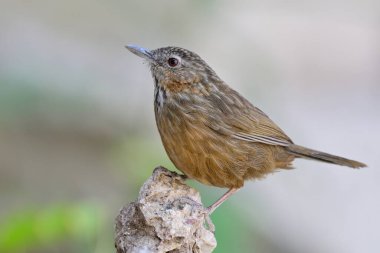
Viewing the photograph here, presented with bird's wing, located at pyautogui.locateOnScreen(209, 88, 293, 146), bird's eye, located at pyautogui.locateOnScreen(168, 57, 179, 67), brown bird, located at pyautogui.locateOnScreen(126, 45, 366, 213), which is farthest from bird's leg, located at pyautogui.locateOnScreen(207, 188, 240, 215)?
bird's eye, located at pyautogui.locateOnScreen(168, 57, 179, 67)

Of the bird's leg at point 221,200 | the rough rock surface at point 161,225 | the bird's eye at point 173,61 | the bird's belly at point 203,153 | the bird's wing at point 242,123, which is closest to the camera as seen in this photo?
the rough rock surface at point 161,225

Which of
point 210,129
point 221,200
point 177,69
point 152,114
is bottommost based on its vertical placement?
point 221,200

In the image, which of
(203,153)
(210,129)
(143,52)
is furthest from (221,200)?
(143,52)

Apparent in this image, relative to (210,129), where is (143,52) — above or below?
above

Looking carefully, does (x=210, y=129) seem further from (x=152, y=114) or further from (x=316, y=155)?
(x=152, y=114)

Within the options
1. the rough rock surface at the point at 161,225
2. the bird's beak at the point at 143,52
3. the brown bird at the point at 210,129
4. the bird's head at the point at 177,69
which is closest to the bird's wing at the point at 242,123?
the brown bird at the point at 210,129

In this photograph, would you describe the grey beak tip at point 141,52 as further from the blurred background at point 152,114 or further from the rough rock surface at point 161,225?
the rough rock surface at point 161,225

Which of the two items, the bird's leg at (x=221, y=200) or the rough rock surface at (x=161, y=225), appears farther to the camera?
the bird's leg at (x=221, y=200)
